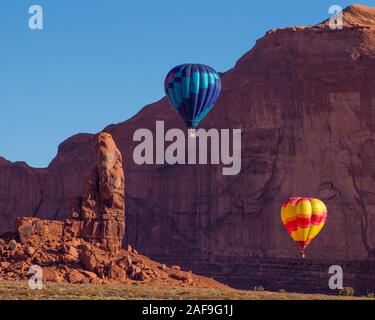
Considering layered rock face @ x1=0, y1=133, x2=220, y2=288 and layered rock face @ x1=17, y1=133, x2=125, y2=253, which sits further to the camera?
layered rock face @ x1=17, y1=133, x2=125, y2=253

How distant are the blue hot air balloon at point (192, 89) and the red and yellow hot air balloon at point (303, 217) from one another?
11098 millimetres

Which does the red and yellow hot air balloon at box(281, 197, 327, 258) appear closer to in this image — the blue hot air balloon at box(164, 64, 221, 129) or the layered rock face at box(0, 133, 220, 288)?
the layered rock face at box(0, 133, 220, 288)

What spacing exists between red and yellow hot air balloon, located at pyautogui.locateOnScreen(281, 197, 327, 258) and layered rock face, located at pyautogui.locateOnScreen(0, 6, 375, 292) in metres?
28.3

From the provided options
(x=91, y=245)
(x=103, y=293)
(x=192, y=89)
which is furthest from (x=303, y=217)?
(x=103, y=293)

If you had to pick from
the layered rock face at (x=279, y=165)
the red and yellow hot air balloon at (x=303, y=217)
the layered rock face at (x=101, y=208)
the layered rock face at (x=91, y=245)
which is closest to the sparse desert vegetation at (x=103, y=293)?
the layered rock face at (x=91, y=245)

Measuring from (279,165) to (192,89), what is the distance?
2867 cm

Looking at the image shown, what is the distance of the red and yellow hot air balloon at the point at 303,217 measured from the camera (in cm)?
6681

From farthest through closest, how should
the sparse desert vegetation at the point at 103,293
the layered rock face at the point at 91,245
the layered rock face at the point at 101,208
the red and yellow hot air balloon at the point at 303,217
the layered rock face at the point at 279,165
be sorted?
the layered rock face at the point at 279,165 → the layered rock face at the point at 101,208 → the red and yellow hot air balloon at the point at 303,217 → the layered rock face at the point at 91,245 → the sparse desert vegetation at the point at 103,293

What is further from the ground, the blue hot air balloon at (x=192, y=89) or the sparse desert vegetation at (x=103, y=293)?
the blue hot air balloon at (x=192, y=89)

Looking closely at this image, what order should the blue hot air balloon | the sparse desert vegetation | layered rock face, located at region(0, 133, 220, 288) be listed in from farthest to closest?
the blue hot air balloon → layered rock face, located at region(0, 133, 220, 288) → the sparse desert vegetation

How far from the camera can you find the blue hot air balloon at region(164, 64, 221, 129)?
248 ft

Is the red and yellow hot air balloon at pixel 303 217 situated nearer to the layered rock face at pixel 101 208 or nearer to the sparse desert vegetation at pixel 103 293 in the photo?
the layered rock face at pixel 101 208

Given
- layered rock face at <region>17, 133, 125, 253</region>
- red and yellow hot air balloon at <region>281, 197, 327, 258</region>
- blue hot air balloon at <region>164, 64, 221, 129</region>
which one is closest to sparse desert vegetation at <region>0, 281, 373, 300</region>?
layered rock face at <region>17, 133, 125, 253</region>

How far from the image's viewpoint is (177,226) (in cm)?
10831
